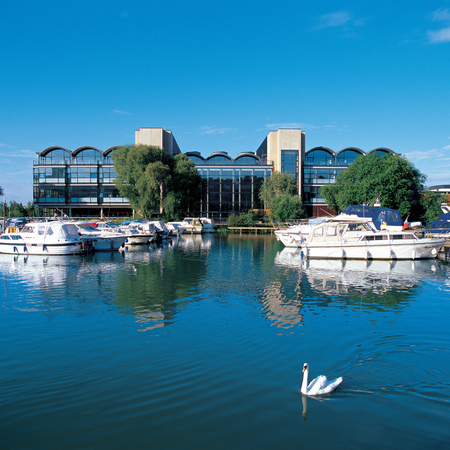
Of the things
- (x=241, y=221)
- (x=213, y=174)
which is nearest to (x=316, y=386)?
(x=241, y=221)

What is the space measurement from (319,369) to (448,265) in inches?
918

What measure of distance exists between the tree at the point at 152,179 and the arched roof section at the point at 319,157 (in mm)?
26987

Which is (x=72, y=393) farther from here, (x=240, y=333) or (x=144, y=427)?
(x=240, y=333)

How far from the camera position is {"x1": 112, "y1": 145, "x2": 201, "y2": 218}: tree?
2304 inches

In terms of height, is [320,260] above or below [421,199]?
below

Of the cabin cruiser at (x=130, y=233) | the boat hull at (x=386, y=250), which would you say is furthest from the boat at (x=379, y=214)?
the cabin cruiser at (x=130, y=233)

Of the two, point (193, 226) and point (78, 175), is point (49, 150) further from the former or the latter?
point (193, 226)

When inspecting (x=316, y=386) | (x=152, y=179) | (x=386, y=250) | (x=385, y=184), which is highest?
(x=152, y=179)

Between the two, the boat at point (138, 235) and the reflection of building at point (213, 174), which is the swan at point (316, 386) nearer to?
the boat at point (138, 235)

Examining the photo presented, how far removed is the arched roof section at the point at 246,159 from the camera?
78.2m

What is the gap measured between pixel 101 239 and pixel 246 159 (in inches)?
1943

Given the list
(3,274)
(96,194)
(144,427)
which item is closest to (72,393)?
(144,427)

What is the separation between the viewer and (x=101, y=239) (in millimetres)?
34469

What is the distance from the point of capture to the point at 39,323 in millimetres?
12367
